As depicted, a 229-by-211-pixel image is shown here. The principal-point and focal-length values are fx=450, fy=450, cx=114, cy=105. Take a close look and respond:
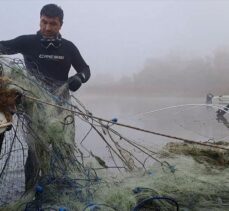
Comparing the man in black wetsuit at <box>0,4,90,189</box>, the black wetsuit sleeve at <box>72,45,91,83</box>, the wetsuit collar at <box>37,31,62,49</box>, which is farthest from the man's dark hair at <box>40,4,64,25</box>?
the black wetsuit sleeve at <box>72,45,91,83</box>

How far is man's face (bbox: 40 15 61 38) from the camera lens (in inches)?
196

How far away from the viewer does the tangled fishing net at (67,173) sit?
10.9 ft

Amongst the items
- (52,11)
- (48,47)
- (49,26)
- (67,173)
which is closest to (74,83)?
(48,47)

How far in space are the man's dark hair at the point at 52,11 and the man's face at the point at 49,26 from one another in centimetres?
4

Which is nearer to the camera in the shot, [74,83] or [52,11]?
[74,83]

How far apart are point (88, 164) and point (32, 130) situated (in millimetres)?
714

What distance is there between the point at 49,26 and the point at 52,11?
179 mm

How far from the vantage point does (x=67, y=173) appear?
364 cm

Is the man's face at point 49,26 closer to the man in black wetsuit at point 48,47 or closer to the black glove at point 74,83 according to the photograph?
the man in black wetsuit at point 48,47

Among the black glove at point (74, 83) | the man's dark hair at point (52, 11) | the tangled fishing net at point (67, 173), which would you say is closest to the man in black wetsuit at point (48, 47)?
the man's dark hair at point (52, 11)

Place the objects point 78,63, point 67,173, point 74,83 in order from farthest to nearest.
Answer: point 78,63 → point 74,83 → point 67,173

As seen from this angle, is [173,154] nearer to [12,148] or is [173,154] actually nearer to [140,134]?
[12,148]

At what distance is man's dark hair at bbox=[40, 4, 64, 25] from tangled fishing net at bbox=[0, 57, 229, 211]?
3.95ft

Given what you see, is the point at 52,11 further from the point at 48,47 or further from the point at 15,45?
the point at 15,45
